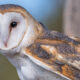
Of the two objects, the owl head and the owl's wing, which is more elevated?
the owl head

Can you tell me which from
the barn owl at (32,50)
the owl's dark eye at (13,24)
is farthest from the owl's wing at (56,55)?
the owl's dark eye at (13,24)

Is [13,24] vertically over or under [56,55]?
over

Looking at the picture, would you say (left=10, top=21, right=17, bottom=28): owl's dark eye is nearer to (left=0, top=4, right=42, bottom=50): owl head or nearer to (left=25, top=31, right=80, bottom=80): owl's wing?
(left=0, top=4, right=42, bottom=50): owl head

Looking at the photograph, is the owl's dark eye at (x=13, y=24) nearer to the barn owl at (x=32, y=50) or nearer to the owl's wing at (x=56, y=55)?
the barn owl at (x=32, y=50)

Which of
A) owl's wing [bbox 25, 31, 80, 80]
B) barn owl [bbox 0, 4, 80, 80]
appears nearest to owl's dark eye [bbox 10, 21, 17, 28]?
barn owl [bbox 0, 4, 80, 80]

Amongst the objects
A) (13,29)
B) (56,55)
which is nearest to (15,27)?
(13,29)

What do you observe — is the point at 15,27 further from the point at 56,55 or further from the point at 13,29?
the point at 56,55
